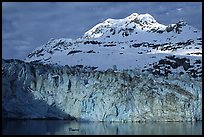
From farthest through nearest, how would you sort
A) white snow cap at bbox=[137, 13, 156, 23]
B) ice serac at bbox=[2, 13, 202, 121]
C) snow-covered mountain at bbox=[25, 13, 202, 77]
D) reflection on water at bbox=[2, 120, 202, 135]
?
white snow cap at bbox=[137, 13, 156, 23] → snow-covered mountain at bbox=[25, 13, 202, 77] → ice serac at bbox=[2, 13, 202, 121] → reflection on water at bbox=[2, 120, 202, 135]

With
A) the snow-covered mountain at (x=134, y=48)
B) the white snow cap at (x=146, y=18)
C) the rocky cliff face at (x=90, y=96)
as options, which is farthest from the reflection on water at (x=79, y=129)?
the white snow cap at (x=146, y=18)

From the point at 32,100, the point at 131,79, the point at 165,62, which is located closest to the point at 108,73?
the point at 131,79

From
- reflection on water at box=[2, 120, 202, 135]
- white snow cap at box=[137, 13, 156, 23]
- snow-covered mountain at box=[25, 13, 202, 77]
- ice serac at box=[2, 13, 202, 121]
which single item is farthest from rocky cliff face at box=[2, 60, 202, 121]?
white snow cap at box=[137, 13, 156, 23]

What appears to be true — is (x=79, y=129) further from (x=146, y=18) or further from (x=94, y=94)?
(x=146, y=18)

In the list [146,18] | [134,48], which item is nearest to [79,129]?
[134,48]

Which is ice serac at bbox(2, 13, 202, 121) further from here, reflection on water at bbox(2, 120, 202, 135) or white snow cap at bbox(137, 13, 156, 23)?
white snow cap at bbox(137, 13, 156, 23)

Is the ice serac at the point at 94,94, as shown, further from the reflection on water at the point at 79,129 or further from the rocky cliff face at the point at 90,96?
the reflection on water at the point at 79,129
